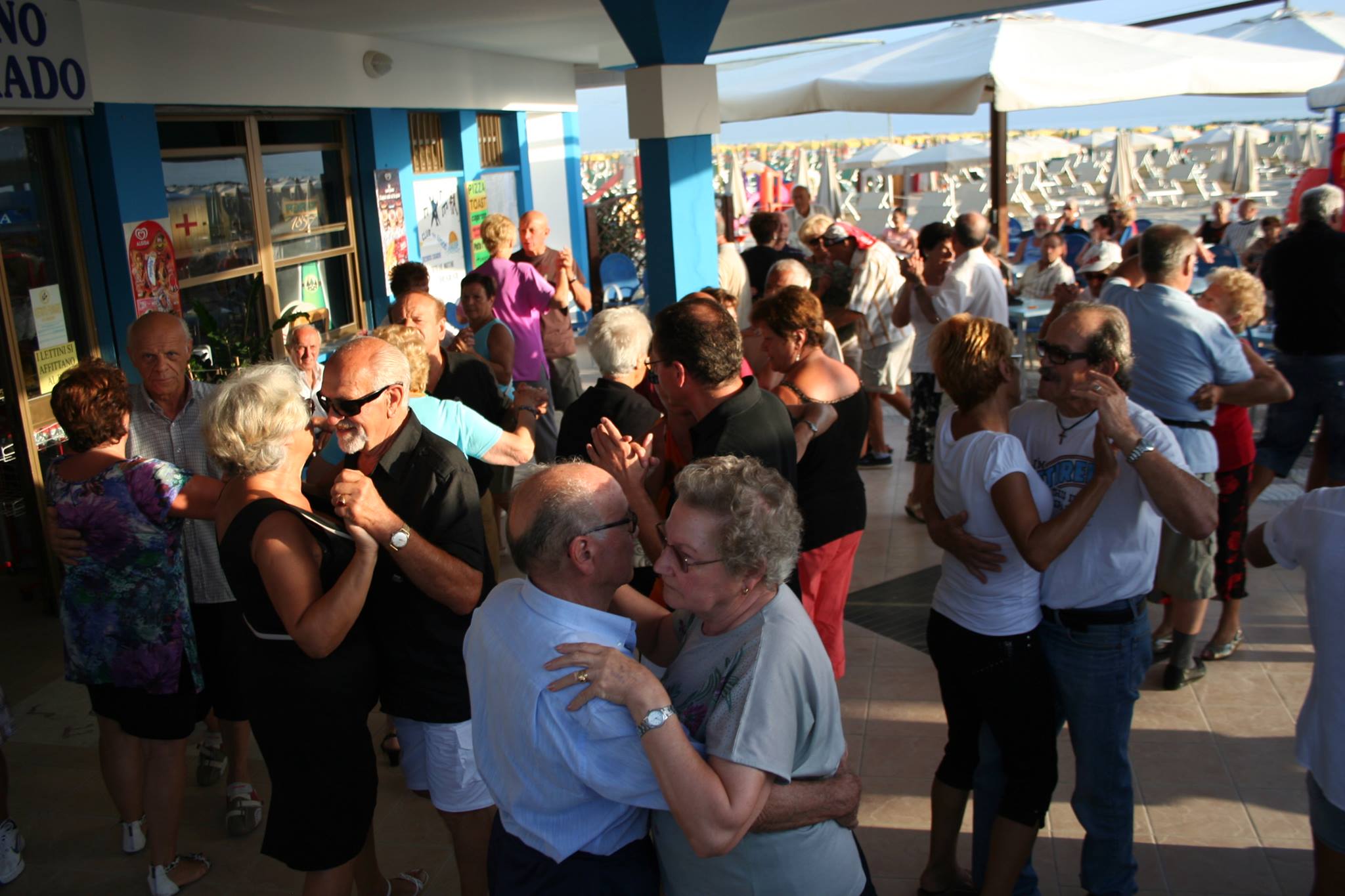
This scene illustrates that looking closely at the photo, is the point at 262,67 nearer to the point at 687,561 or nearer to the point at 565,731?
the point at 687,561

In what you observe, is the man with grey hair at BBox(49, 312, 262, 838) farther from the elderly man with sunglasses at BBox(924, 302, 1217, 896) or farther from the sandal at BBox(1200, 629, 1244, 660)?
the sandal at BBox(1200, 629, 1244, 660)

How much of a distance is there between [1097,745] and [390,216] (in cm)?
786

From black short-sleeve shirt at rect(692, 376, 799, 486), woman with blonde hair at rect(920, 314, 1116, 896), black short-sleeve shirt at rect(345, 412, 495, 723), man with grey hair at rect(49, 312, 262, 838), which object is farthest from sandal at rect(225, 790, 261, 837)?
woman with blonde hair at rect(920, 314, 1116, 896)

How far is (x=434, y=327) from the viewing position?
4512 millimetres

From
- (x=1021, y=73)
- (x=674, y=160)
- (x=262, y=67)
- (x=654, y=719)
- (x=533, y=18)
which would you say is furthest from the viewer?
(x=533, y=18)

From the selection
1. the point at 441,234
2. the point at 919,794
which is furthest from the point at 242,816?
the point at 441,234

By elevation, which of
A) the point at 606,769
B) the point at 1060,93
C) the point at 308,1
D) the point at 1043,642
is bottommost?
the point at 1043,642

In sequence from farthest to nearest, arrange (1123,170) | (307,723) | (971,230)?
(1123,170) < (971,230) < (307,723)

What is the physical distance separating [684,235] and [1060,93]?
2733 mm

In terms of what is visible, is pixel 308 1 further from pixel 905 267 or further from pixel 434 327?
pixel 905 267

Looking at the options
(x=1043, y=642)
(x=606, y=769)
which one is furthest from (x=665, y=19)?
(x=606, y=769)

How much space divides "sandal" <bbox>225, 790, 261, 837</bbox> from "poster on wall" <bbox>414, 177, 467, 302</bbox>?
6579 millimetres

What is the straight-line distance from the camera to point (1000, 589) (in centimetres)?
278

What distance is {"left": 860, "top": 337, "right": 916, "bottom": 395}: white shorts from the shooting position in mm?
7258
